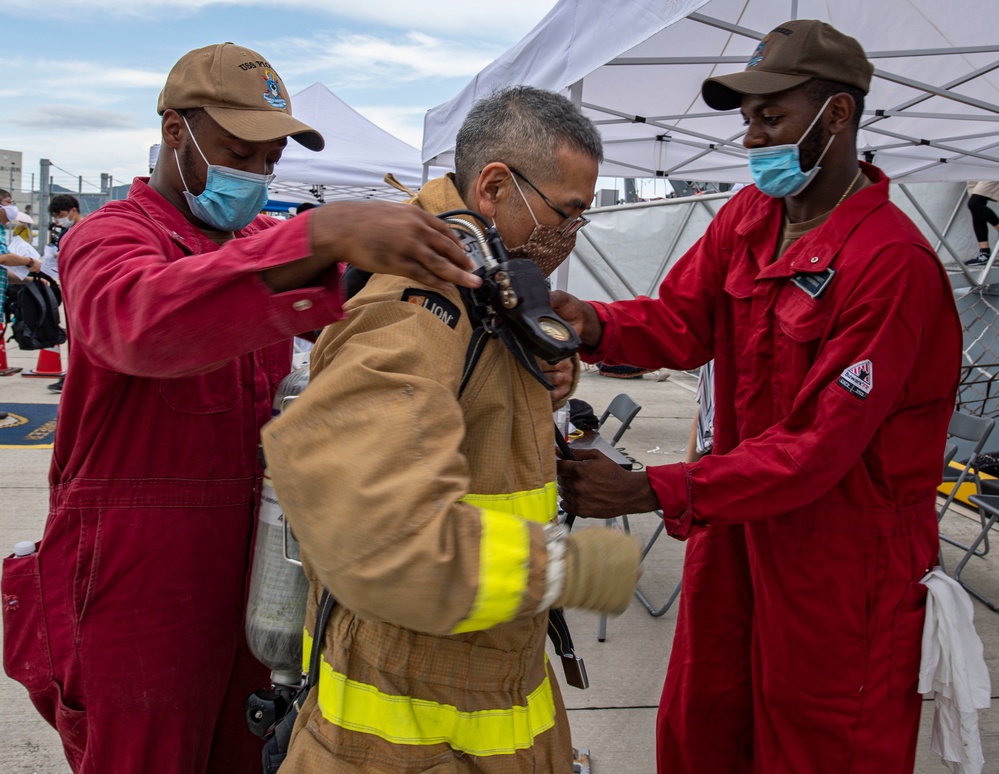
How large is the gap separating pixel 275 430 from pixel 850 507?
58.2 inches

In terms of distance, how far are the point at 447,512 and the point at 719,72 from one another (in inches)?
190

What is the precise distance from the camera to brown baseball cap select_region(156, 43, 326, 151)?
1.84 m

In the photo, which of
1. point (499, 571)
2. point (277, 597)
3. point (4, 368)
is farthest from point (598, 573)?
point (4, 368)

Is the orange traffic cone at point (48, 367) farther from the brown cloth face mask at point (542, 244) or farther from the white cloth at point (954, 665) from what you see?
the white cloth at point (954, 665)

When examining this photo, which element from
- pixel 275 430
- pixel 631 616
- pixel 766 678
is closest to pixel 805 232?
pixel 766 678

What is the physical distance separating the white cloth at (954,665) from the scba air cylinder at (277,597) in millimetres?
1498

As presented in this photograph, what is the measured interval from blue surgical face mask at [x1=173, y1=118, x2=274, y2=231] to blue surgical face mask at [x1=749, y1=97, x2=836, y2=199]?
4.32 feet

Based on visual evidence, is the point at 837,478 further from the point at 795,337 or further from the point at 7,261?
the point at 7,261

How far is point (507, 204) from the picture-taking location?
4.81ft

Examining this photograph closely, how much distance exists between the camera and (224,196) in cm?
191

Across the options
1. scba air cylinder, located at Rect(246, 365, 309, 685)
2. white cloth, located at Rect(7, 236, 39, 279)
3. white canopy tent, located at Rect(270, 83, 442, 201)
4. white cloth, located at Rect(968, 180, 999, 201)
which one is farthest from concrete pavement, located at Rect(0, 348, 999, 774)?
white canopy tent, located at Rect(270, 83, 442, 201)

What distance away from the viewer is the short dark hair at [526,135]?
1449mm

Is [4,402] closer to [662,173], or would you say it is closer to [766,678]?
[662,173]

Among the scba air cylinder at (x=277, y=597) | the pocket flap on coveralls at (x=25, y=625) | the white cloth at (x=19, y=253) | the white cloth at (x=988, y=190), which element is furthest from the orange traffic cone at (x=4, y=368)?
the white cloth at (x=988, y=190)
